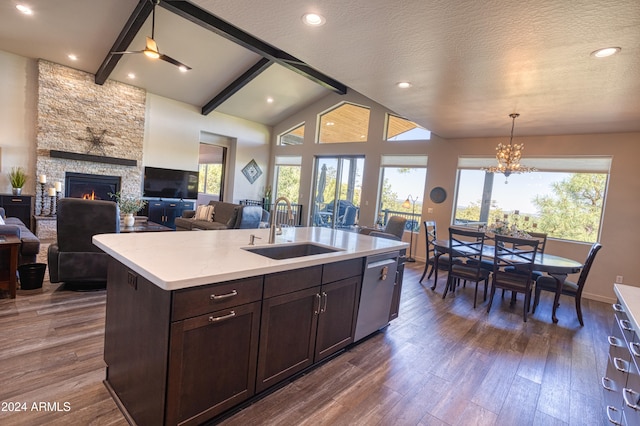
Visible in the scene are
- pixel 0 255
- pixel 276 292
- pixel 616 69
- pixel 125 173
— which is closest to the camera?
pixel 276 292

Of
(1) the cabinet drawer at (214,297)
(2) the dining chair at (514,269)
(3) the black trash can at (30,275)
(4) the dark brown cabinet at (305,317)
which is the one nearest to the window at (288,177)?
(2) the dining chair at (514,269)

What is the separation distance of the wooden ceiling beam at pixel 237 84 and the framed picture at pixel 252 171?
77.5 inches

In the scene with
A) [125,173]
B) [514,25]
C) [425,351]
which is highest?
[514,25]

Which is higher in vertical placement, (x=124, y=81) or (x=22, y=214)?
(x=124, y=81)

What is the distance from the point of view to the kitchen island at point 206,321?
1467 millimetres

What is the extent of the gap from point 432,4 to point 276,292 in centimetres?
214

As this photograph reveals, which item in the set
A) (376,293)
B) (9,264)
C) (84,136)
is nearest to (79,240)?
(9,264)

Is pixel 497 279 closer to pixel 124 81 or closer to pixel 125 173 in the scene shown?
pixel 125 173

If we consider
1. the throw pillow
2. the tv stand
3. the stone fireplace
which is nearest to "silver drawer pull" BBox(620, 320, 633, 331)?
the throw pillow

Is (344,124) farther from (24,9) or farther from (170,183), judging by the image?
(24,9)

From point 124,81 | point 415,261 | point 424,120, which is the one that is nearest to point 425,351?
point 424,120

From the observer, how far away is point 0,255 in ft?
10.3

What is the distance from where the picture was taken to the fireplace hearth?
6.80 m

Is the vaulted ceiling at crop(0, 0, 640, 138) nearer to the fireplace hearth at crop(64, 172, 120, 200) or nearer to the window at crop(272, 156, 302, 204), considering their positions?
the fireplace hearth at crop(64, 172, 120, 200)
